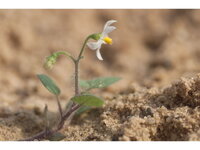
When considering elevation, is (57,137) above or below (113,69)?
below

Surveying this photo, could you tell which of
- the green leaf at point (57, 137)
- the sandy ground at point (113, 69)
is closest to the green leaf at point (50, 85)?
the sandy ground at point (113, 69)

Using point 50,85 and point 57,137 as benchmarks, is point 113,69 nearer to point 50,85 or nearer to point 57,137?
point 50,85

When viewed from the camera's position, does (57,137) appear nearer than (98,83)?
Yes

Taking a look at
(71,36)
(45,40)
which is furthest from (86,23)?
(45,40)

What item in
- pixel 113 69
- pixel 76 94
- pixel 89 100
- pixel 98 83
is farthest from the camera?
pixel 113 69

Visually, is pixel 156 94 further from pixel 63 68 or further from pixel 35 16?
pixel 35 16

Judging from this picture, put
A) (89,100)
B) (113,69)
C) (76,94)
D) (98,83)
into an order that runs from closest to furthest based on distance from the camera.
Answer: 1. (89,100)
2. (76,94)
3. (98,83)
4. (113,69)

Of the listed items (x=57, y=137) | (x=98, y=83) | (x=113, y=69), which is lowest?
(x=57, y=137)

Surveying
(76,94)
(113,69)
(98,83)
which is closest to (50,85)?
(76,94)
